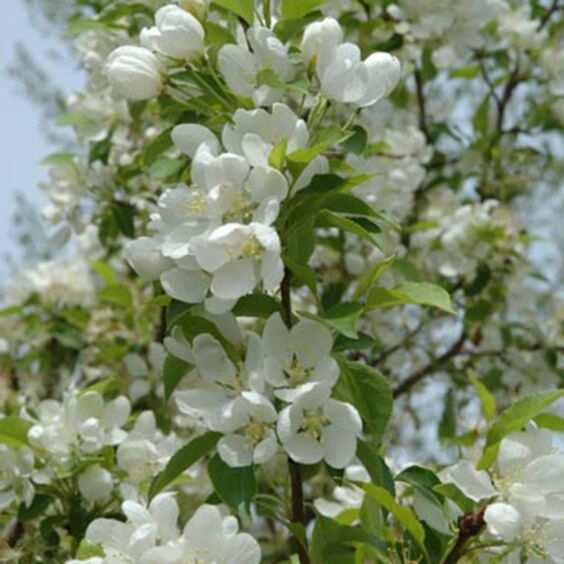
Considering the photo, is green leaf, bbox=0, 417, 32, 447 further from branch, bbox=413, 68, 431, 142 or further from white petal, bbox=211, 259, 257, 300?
branch, bbox=413, 68, 431, 142

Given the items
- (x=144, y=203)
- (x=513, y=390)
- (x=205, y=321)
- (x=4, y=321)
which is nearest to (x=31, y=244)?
(x=4, y=321)

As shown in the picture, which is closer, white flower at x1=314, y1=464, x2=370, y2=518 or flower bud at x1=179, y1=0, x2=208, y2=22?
flower bud at x1=179, y1=0, x2=208, y2=22

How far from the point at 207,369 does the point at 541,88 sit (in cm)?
255

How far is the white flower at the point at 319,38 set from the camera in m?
1.64

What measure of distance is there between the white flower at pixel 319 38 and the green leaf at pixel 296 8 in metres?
0.09

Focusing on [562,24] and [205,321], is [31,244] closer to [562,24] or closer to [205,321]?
[562,24]

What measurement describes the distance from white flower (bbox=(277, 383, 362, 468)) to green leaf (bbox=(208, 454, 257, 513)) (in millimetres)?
63

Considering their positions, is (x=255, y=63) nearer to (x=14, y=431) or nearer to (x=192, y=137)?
(x=192, y=137)

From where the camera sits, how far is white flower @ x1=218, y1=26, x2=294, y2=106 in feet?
5.31

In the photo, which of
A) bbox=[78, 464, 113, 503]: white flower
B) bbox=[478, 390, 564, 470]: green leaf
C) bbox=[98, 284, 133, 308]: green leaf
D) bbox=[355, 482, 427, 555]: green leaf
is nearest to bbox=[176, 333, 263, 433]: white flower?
bbox=[355, 482, 427, 555]: green leaf

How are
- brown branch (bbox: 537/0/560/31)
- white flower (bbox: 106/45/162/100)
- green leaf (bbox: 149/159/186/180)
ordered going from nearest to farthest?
white flower (bbox: 106/45/162/100) < green leaf (bbox: 149/159/186/180) < brown branch (bbox: 537/0/560/31)

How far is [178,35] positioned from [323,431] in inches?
23.1

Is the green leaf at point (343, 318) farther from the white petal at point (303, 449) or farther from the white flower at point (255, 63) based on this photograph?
the white flower at point (255, 63)

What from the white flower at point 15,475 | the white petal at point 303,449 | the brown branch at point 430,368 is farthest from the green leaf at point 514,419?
the brown branch at point 430,368
